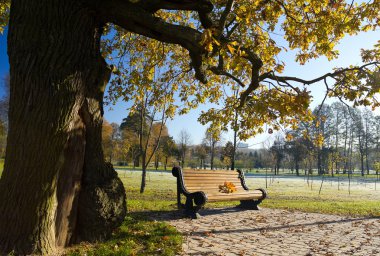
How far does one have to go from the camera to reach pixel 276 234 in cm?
618

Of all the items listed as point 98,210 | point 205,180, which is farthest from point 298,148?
point 98,210

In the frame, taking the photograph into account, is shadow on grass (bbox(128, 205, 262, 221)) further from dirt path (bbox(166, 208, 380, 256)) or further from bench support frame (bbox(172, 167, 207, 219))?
bench support frame (bbox(172, 167, 207, 219))

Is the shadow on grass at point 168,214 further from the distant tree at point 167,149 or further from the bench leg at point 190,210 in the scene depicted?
the distant tree at point 167,149

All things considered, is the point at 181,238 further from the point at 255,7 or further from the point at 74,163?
the point at 255,7

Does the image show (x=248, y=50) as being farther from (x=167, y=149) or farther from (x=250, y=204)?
(x=167, y=149)

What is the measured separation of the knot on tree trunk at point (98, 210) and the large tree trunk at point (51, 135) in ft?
0.05

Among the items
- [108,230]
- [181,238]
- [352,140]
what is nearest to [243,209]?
[181,238]

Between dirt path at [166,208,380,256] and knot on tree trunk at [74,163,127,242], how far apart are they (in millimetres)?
1203

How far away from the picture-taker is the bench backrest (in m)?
8.05

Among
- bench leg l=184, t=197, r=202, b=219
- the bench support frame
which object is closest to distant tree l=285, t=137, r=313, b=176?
the bench support frame

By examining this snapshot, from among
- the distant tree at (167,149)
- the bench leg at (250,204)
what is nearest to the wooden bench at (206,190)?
the bench leg at (250,204)

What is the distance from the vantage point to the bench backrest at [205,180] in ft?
26.4

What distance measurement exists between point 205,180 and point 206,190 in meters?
0.40

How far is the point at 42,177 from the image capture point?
4.19 metres
